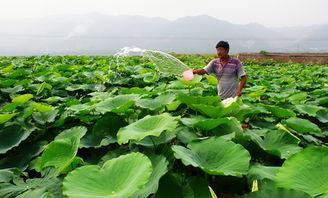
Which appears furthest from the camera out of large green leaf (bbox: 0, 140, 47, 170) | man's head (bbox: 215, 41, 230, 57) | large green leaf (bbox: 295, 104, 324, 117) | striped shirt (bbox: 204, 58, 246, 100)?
striped shirt (bbox: 204, 58, 246, 100)

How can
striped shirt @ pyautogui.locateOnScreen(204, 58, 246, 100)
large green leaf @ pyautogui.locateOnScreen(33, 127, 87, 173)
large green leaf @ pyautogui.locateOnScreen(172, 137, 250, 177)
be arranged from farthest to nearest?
striped shirt @ pyautogui.locateOnScreen(204, 58, 246, 100) < large green leaf @ pyautogui.locateOnScreen(33, 127, 87, 173) < large green leaf @ pyautogui.locateOnScreen(172, 137, 250, 177)

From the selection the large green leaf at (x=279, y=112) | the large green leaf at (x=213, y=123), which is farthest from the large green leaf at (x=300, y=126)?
the large green leaf at (x=213, y=123)

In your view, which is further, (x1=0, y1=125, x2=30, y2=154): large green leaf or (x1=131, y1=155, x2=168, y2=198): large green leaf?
(x1=0, y1=125, x2=30, y2=154): large green leaf

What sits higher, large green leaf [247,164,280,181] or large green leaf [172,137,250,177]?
large green leaf [172,137,250,177]

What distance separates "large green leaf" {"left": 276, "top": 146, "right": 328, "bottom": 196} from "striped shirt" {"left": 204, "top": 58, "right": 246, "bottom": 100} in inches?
121

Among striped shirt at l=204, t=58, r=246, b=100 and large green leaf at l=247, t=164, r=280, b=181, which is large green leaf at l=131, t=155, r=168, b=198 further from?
striped shirt at l=204, t=58, r=246, b=100

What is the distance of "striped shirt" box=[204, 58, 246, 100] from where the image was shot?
4398 mm

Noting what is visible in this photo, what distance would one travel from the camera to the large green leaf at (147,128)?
5.25 feet

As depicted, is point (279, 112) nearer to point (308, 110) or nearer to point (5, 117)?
point (308, 110)

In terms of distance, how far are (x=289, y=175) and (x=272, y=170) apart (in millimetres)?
202

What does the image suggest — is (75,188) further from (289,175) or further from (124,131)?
(289,175)

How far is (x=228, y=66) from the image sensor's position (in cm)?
442

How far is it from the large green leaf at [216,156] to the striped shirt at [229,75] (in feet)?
9.41

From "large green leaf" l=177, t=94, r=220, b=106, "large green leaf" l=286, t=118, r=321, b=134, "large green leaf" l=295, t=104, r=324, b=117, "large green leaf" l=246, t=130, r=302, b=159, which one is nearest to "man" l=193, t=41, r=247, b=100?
"large green leaf" l=295, t=104, r=324, b=117
